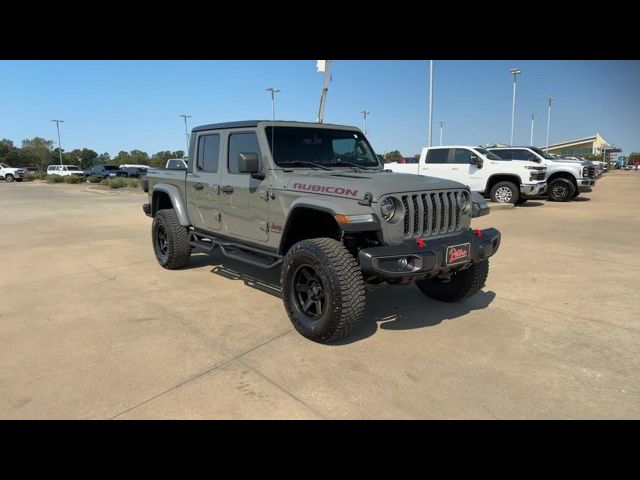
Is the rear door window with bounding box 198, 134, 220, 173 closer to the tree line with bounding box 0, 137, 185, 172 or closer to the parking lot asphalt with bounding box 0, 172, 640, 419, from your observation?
the parking lot asphalt with bounding box 0, 172, 640, 419

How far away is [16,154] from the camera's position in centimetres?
7719

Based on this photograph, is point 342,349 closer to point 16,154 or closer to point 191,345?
point 191,345

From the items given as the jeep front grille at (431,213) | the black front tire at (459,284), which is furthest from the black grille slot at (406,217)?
the black front tire at (459,284)

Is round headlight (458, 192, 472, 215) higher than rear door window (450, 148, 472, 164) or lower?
lower

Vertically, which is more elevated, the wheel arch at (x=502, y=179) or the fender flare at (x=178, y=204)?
the wheel arch at (x=502, y=179)

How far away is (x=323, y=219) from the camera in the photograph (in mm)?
4203

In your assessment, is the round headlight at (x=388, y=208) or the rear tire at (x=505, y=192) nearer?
the round headlight at (x=388, y=208)

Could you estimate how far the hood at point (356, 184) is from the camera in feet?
11.8

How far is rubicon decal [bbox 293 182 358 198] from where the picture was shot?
143 inches

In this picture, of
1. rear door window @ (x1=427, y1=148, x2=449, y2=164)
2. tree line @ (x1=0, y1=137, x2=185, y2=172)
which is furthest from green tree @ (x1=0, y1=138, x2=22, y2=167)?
rear door window @ (x1=427, y1=148, x2=449, y2=164)

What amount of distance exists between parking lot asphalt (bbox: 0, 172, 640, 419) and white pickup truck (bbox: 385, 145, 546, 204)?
7314mm

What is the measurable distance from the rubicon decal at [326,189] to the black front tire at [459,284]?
58.9 inches

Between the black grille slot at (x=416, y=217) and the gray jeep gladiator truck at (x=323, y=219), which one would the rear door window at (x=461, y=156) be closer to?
the gray jeep gladiator truck at (x=323, y=219)

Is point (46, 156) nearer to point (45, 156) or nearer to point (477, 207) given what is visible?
point (45, 156)
